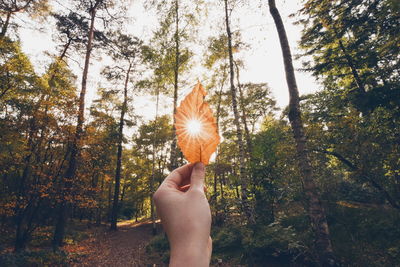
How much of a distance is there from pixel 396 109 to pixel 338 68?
25.7 feet

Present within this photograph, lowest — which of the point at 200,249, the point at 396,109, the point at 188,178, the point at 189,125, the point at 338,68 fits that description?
the point at 200,249

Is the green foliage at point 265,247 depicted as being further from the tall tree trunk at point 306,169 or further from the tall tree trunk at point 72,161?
the tall tree trunk at point 72,161

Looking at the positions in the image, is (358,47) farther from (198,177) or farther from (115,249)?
(115,249)

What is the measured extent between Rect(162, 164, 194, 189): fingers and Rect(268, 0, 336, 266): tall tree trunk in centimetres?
521

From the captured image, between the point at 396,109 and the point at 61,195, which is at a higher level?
the point at 396,109

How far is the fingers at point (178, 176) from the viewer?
110 centimetres

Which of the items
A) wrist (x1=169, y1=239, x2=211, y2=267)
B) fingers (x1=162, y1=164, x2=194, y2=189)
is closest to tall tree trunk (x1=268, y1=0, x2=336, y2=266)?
fingers (x1=162, y1=164, x2=194, y2=189)

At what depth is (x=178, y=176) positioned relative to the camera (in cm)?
115

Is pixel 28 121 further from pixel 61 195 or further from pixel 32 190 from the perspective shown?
pixel 61 195

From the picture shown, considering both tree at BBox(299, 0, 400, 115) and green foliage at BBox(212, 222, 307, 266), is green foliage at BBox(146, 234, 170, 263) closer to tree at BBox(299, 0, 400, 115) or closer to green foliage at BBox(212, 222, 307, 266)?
green foliage at BBox(212, 222, 307, 266)

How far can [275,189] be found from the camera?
25.1ft

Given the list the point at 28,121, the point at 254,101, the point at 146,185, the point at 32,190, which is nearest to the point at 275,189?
the point at 32,190

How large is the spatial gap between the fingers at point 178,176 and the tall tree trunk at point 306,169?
521cm

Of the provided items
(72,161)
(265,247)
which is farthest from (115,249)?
(265,247)
